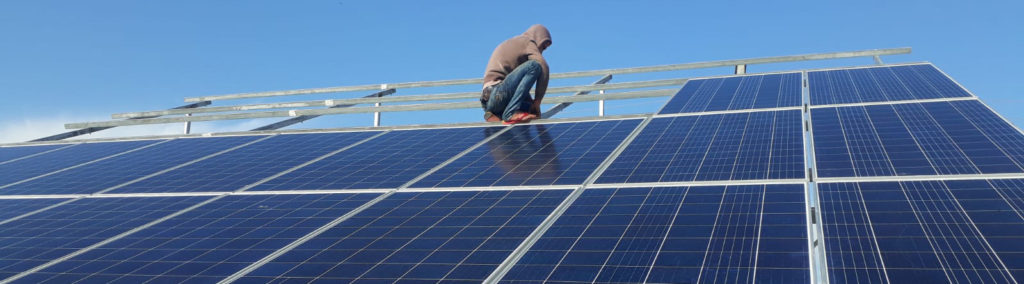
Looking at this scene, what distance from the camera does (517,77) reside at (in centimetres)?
1102

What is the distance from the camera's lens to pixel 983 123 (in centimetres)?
781

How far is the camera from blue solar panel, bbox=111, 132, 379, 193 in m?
7.82

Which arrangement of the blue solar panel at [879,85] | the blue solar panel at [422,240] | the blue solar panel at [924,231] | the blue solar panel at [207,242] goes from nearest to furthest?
the blue solar panel at [924,231]
the blue solar panel at [422,240]
the blue solar panel at [207,242]
the blue solar panel at [879,85]

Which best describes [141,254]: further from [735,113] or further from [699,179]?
[735,113]

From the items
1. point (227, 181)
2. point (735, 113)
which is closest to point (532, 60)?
point (735, 113)

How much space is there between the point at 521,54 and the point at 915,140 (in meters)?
5.48

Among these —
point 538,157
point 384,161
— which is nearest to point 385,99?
point 384,161

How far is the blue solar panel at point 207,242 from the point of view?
4.80 m

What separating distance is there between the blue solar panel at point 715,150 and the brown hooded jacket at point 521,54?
2.20 meters

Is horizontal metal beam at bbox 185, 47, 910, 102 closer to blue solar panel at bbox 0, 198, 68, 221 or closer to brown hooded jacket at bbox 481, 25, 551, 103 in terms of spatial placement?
brown hooded jacket at bbox 481, 25, 551, 103

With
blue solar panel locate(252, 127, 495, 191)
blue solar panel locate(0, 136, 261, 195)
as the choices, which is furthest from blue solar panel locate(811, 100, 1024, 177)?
blue solar panel locate(0, 136, 261, 195)

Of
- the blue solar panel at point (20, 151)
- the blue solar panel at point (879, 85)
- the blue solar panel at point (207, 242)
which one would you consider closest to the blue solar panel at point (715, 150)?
the blue solar panel at point (879, 85)

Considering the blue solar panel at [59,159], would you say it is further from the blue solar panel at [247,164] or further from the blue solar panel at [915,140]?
the blue solar panel at [915,140]

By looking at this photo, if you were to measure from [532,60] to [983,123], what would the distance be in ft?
17.9
